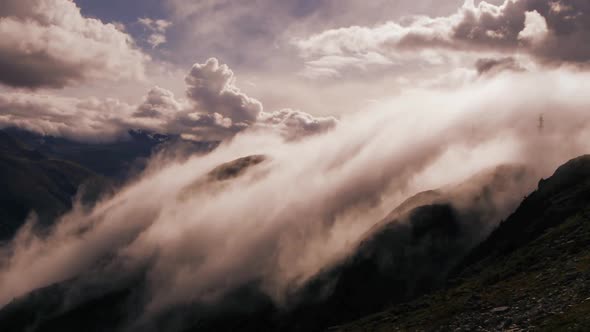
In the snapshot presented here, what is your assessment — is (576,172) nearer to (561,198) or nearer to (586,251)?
(561,198)

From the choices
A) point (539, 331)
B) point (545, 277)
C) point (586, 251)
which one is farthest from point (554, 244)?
point (539, 331)

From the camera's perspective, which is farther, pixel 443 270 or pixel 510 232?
pixel 443 270

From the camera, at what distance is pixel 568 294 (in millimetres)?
61781

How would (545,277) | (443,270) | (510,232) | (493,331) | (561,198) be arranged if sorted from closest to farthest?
(493,331)
(545,277)
(561,198)
(510,232)
(443,270)

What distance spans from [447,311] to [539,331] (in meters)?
32.0

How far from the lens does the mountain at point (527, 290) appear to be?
194 feet

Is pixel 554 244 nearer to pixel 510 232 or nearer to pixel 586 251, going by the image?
pixel 586 251

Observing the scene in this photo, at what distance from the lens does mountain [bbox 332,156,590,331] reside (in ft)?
194

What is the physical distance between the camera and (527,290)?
73.6 meters

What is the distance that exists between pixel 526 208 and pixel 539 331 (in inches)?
4885

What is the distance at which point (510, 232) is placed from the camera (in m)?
153

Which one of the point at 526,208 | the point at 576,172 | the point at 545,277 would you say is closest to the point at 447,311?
the point at 545,277

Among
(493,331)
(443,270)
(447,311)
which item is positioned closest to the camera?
(493,331)

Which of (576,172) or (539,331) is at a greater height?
(576,172)
